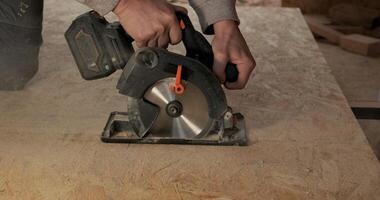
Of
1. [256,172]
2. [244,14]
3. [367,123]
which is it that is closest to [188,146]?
[256,172]

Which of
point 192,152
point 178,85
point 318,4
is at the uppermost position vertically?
point 178,85

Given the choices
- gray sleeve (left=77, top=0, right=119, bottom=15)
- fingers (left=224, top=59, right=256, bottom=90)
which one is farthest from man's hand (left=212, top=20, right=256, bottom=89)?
gray sleeve (left=77, top=0, right=119, bottom=15)

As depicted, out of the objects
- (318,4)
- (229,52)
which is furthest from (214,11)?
(318,4)

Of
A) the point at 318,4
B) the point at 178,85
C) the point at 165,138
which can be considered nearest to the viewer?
the point at 178,85

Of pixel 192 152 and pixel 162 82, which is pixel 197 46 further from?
pixel 192 152

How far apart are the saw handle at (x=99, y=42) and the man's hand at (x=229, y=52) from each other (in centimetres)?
28

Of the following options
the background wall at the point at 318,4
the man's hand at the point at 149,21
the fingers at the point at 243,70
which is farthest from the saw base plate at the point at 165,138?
the background wall at the point at 318,4

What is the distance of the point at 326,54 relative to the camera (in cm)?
358

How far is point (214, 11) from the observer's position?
1634 mm

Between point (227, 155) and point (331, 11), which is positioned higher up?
point (227, 155)

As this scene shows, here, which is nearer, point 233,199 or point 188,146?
point 233,199

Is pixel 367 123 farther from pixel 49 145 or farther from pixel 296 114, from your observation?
pixel 49 145

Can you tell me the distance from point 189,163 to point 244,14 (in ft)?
5.36

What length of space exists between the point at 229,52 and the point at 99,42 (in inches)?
16.3
